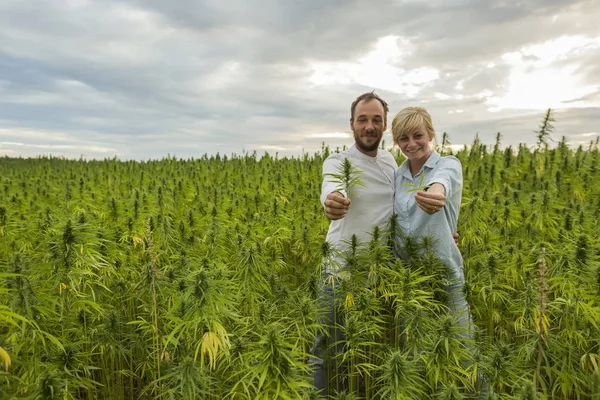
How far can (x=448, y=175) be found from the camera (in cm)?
292

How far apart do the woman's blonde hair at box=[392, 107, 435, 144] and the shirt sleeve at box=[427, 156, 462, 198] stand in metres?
0.33

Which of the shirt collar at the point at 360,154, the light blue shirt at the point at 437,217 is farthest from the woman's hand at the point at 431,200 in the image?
the shirt collar at the point at 360,154

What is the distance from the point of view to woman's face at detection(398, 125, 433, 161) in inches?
125

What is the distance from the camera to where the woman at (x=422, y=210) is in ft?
10.0

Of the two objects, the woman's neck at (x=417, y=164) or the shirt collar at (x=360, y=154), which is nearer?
the woman's neck at (x=417, y=164)

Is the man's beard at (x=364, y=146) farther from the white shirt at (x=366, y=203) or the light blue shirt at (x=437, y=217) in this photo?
the light blue shirt at (x=437, y=217)

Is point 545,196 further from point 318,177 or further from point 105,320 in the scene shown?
point 105,320

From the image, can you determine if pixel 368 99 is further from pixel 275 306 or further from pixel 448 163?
pixel 275 306

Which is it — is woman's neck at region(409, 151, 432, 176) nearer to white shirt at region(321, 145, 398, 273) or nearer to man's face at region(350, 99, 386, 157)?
white shirt at region(321, 145, 398, 273)

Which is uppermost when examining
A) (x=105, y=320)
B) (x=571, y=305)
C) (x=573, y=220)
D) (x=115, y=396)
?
(x=573, y=220)

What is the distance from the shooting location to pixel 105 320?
2.92 m

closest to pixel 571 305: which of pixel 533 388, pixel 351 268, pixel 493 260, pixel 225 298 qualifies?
pixel 493 260

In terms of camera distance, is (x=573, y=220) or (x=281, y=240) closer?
(x=573, y=220)

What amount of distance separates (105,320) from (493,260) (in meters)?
3.38
